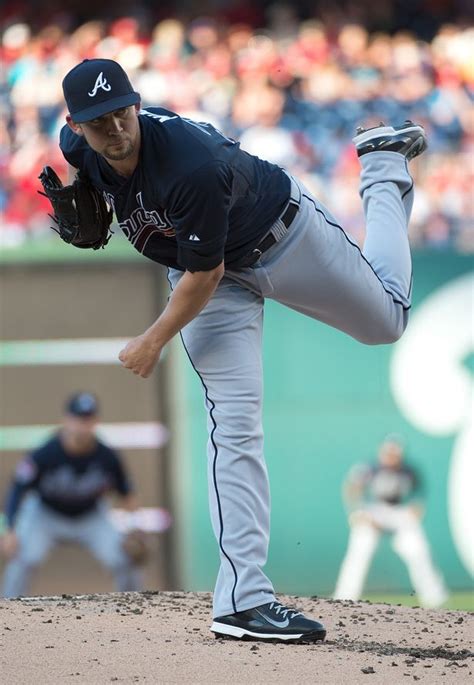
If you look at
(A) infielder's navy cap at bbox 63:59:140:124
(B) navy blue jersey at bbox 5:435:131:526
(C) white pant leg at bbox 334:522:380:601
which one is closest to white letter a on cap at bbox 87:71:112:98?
(A) infielder's navy cap at bbox 63:59:140:124

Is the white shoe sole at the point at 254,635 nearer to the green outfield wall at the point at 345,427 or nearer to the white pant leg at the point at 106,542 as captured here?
the white pant leg at the point at 106,542

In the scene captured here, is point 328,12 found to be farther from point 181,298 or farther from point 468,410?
point 181,298

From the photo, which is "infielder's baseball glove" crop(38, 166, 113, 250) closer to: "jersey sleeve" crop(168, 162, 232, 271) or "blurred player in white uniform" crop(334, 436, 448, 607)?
"jersey sleeve" crop(168, 162, 232, 271)

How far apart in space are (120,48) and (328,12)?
7.94 feet

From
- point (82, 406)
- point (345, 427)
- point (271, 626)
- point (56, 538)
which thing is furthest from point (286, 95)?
point (271, 626)

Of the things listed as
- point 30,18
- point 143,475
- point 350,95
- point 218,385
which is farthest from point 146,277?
point 218,385

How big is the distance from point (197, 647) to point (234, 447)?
0.60 meters

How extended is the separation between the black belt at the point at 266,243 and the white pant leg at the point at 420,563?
6625 millimetres

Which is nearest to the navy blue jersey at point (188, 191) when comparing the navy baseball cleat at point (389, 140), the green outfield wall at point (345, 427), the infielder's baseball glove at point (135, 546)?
the navy baseball cleat at point (389, 140)

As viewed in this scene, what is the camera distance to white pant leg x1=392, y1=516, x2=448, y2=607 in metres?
10.0

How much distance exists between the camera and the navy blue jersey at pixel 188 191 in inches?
136

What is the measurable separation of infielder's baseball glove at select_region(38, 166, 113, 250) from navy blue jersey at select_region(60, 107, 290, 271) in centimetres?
8

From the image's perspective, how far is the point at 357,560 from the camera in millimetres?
10062

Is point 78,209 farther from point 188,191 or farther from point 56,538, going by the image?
point 56,538
